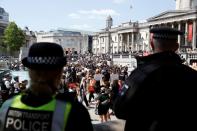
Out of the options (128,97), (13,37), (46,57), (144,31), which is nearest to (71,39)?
(13,37)

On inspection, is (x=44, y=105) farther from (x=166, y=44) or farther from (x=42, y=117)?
(x=166, y=44)

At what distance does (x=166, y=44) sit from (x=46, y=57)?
1263 millimetres

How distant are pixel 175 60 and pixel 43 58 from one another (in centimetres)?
128

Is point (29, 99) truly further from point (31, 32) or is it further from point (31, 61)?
point (31, 32)

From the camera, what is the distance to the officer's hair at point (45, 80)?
138 inches

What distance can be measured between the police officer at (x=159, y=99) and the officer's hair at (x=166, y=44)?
20cm

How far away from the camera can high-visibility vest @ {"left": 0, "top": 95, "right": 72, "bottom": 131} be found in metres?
3.45

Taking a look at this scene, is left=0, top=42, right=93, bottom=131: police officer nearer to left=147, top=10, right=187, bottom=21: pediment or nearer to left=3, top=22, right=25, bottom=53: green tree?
left=147, top=10, right=187, bottom=21: pediment

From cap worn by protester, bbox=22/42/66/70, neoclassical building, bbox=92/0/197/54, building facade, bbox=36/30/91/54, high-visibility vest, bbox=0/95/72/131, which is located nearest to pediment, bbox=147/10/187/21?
neoclassical building, bbox=92/0/197/54

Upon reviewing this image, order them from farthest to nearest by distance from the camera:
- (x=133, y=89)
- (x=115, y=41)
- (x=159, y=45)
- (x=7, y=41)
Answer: (x=115, y=41) → (x=7, y=41) → (x=159, y=45) → (x=133, y=89)

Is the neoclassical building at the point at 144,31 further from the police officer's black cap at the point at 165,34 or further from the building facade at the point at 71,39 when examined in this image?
the police officer's black cap at the point at 165,34

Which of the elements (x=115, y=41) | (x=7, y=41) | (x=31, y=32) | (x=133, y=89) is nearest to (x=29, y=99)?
(x=133, y=89)

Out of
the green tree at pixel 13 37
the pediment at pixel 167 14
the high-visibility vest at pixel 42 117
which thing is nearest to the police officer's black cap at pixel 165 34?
the high-visibility vest at pixel 42 117

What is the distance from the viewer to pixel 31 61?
359 cm
